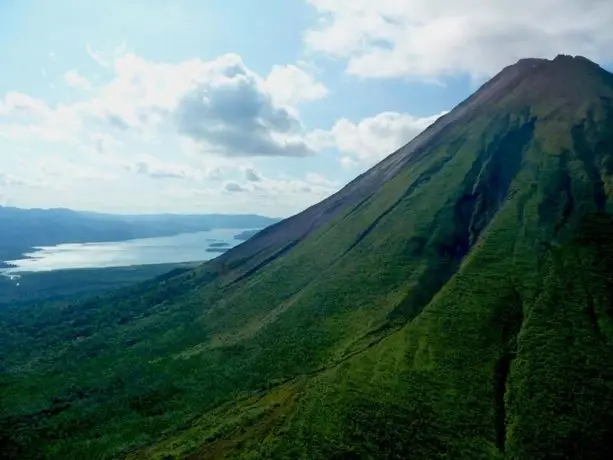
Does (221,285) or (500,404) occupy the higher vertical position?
(221,285)

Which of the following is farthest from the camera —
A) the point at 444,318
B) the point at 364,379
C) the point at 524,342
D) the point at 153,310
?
the point at 153,310

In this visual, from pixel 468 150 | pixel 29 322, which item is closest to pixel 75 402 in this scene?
pixel 29 322

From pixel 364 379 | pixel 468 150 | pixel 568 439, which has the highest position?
pixel 468 150

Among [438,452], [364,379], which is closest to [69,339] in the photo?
[364,379]

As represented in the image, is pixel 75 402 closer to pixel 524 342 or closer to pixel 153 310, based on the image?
pixel 153 310

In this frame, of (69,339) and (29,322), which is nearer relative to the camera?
(69,339)

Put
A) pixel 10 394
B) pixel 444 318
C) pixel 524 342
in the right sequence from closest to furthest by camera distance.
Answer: pixel 524 342 → pixel 444 318 → pixel 10 394
